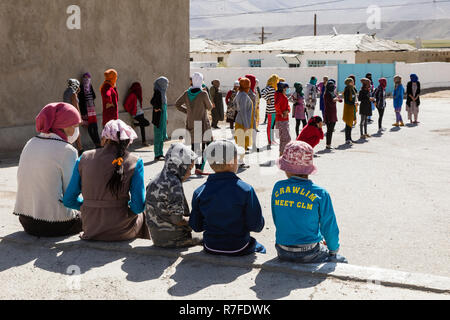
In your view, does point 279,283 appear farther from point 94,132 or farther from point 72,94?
point 94,132

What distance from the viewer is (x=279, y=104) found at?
12078 millimetres

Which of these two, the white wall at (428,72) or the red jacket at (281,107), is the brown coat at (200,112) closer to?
the red jacket at (281,107)

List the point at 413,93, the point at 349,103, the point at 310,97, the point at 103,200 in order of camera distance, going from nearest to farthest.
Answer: the point at 103,200 → the point at 349,103 → the point at 310,97 → the point at 413,93

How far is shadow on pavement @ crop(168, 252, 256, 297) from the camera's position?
15.0ft

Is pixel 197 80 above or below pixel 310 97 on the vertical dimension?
above

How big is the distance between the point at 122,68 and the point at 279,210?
33.5ft

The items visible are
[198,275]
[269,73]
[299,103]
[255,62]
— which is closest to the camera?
[198,275]

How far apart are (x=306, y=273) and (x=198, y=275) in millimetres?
907

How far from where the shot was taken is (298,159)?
473 centimetres

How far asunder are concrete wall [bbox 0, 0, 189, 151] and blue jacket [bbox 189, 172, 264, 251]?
7710 mm

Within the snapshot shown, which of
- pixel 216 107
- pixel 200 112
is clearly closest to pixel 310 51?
pixel 216 107

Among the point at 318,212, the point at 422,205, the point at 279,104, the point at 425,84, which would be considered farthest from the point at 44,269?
the point at 425,84
